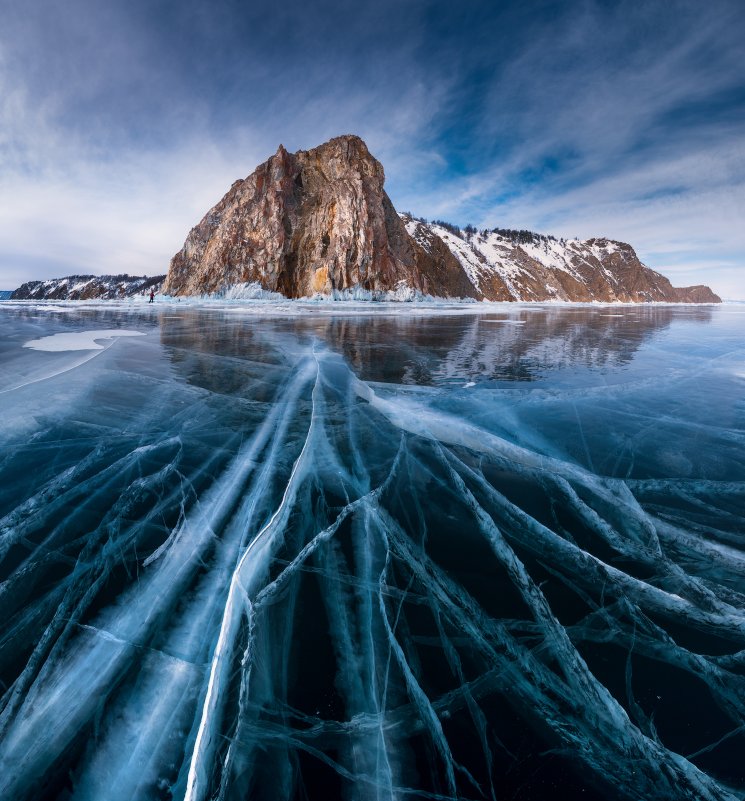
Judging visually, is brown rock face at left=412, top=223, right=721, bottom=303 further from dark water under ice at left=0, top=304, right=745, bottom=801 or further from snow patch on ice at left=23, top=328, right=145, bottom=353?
dark water under ice at left=0, top=304, right=745, bottom=801

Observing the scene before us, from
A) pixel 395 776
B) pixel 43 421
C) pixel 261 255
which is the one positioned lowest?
pixel 395 776

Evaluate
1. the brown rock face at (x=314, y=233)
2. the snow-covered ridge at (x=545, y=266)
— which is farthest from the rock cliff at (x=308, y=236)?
the snow-covered ridge at (x=545, y=266)

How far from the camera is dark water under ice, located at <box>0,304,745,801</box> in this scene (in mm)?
1175

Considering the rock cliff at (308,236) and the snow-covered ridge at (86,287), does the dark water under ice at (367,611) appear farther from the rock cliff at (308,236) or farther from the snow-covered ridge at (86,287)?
the snow-covered ridge at (86,287)

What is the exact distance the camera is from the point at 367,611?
171 centimetres

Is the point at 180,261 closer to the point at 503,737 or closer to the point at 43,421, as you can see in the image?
the point at 43,421

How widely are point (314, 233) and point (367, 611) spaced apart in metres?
56.2

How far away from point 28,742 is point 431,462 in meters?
2.61

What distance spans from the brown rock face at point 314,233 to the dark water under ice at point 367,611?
47968 millimetres

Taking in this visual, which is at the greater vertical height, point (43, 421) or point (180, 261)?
point (180, 261)

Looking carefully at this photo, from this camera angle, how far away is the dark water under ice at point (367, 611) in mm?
1175

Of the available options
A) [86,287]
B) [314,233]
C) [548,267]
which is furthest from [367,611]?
[86,287]

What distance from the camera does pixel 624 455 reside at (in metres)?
3.35

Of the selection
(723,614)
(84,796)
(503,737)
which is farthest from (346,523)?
(723,614)
